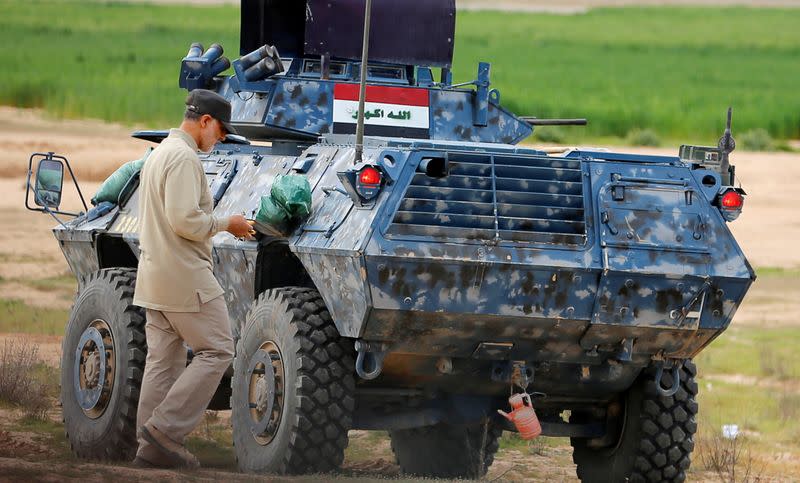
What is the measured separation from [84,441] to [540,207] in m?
3.11

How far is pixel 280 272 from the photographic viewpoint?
9820 millimetres

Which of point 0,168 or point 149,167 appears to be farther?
point 0,168

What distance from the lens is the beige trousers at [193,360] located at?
8.91 metres

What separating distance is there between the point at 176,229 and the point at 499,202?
1.51 m

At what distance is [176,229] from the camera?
344 inches

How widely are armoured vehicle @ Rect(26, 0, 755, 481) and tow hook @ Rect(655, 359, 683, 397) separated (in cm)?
1

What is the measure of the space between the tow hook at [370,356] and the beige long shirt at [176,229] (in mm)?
780

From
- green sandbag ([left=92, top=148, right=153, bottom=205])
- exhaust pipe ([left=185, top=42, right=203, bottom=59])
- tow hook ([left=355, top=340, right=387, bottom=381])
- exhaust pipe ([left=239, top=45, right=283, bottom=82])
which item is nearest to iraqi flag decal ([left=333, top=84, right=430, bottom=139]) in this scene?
exhaust pipe ([left=239, top=45, right=283, bottom=82])

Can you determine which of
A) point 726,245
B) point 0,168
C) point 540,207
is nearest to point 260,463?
point 540,207

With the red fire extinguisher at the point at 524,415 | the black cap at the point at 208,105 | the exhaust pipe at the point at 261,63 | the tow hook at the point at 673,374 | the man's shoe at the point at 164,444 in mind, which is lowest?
the man's shoe at the point at 164,444

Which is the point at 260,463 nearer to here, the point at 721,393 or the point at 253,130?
the point at 253,130

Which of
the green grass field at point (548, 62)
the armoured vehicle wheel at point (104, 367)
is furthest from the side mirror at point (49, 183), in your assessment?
the green grass field at point (548, 62)

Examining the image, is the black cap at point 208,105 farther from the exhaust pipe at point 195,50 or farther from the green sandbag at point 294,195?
the exhaust pipe at point 195,50

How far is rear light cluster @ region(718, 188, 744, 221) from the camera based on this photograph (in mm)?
8930
